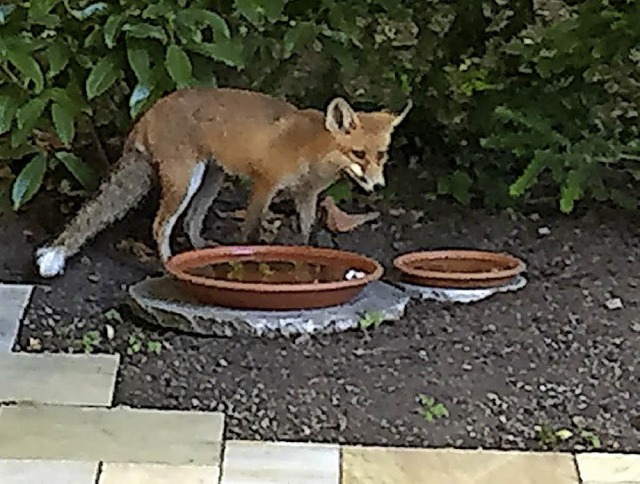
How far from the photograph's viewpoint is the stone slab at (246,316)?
293 centimetres

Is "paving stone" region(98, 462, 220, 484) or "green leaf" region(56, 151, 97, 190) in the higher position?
"paving stone" region(98, 462, 220, 484)

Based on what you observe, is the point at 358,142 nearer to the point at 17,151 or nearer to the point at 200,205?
the point at 200,205

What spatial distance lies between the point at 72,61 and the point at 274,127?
0.73 m

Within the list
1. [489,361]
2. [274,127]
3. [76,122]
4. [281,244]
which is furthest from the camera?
[76,122]

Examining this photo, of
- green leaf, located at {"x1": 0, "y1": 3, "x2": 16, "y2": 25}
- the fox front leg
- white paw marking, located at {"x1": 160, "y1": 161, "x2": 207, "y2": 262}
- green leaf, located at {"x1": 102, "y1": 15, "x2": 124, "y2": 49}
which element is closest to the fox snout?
the fox front leg

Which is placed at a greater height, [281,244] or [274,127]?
[274,127]

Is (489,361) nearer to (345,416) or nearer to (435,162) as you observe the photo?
(345,416)

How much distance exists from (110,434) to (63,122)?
1.21m

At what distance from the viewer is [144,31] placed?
338 cm

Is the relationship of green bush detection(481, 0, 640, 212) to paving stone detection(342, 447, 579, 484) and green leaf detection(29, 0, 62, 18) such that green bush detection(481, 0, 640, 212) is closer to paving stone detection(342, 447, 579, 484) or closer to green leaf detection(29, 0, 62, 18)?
paving stone detection(342, 447, 579, 484)

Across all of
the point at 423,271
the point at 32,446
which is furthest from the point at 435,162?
the point at 32,446

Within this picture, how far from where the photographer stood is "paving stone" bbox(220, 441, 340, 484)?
233 cm

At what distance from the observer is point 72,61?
3.53 metres

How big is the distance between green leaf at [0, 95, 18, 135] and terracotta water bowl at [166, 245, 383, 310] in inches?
25.9
